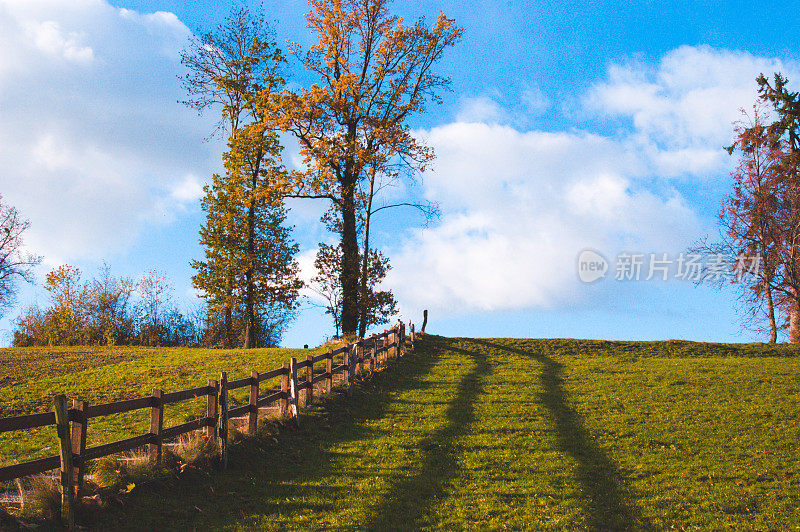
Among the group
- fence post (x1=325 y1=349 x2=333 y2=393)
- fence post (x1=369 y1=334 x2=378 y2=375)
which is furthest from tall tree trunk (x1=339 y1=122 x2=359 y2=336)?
fence post (x1=325 y1=349 x2=333 y2=393)

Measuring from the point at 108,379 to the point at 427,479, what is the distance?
58.2ft

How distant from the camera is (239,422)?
13953mm

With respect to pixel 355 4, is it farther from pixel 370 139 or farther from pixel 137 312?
pixel 137 312

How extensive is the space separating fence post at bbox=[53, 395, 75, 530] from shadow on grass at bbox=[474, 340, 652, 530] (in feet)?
27.0

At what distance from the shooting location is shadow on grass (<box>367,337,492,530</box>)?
9727mm

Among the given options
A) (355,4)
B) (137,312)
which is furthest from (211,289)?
Answer: (355,4)

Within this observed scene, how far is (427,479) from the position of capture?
1161 cm

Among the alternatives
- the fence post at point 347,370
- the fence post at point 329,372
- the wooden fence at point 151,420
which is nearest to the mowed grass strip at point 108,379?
the wooden fence at point 151,420

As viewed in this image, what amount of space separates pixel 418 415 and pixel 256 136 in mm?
25442

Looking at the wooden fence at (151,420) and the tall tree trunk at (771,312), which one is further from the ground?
the tall tree trunk at (771,312)

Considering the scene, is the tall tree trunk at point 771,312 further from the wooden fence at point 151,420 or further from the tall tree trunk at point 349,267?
the wooden fence at point 151,420

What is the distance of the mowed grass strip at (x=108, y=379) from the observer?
48.9 ft

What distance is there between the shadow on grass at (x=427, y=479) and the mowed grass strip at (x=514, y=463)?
4 centimetres

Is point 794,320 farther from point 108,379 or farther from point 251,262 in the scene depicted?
point 108,379
